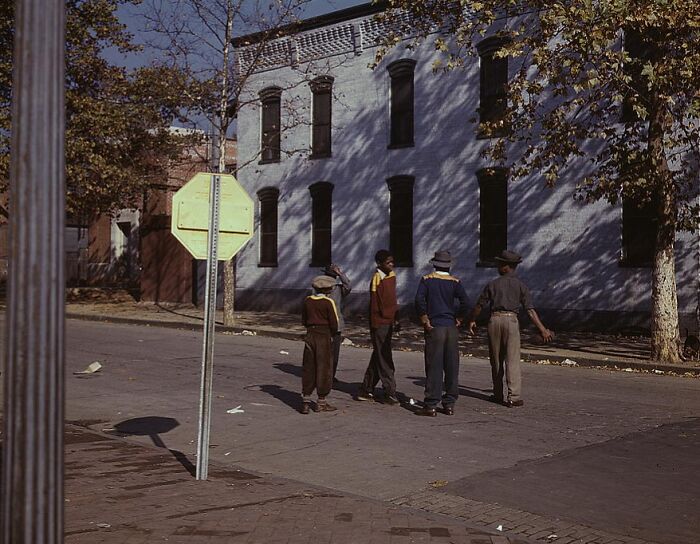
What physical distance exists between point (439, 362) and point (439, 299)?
2.36 ft

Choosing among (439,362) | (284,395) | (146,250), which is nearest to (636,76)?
(439,362)

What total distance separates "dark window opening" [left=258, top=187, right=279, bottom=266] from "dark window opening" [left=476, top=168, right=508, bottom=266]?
8.56 meters

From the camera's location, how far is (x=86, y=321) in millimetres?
27359

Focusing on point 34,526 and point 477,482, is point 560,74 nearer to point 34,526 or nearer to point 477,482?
point 477,482

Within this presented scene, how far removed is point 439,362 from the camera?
10.6 m

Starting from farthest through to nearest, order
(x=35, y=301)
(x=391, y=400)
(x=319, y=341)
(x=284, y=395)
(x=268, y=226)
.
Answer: (x=268, y=226) → (x=284, y=395) → (x=391, y=400) → (x=319, y=341) → (x=35, y=301)

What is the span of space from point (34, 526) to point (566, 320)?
21.2 m

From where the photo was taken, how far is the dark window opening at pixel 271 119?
1222 inches

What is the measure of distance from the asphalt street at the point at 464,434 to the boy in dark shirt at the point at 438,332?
1.06 ft

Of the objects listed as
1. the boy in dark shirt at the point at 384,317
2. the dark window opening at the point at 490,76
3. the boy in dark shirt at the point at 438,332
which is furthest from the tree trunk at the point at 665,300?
the dark window opening at the point at 490,76

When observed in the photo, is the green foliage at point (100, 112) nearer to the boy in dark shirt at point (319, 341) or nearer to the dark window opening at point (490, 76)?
the dark window opening at point (490, 76)

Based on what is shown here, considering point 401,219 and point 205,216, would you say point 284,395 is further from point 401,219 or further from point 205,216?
point 401,219

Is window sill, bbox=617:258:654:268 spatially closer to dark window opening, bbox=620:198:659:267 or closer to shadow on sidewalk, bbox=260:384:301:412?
dark window opening, bbox=620:198:659:267

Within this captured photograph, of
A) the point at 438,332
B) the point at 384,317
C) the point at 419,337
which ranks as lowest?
the point at 419,337
